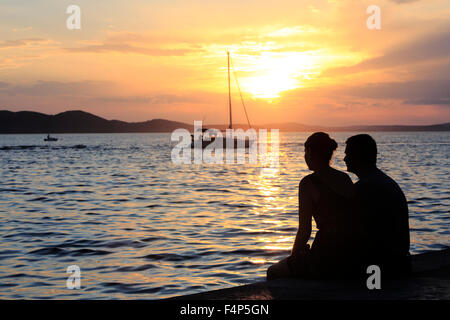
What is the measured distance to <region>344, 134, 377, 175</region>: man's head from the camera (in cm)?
507

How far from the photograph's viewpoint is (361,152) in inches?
202

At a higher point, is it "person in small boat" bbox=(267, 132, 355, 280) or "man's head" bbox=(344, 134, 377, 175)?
"man's head" bbox=(344, 134, 377, 175)

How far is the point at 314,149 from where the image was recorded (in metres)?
5.11

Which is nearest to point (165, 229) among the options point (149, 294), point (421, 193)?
point (149, 294)

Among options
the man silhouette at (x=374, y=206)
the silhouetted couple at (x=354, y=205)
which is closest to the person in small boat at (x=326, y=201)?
the silhouetted couple at (x=354, y=205)

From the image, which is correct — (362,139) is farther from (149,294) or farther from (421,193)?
(421,193)

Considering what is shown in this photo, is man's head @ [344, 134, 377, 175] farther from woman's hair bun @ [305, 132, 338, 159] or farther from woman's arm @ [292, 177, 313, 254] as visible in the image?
woman's arm @ [292, 177, 313, 254]

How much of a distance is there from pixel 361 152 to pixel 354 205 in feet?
1.73

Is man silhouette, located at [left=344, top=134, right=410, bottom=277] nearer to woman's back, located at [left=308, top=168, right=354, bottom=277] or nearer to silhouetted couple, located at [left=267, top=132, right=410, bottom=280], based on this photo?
silhouetted couple, located at [left=267, top=132, right=410, bottom=280]

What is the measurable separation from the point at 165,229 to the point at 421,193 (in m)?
13.0

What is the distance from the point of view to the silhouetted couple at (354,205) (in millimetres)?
5082

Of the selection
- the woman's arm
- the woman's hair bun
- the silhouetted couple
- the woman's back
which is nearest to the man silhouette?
the silhouetted couple

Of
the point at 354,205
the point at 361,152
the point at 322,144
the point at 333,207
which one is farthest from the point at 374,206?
the point at 322,144

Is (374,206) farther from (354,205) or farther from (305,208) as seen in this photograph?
(305,208)
